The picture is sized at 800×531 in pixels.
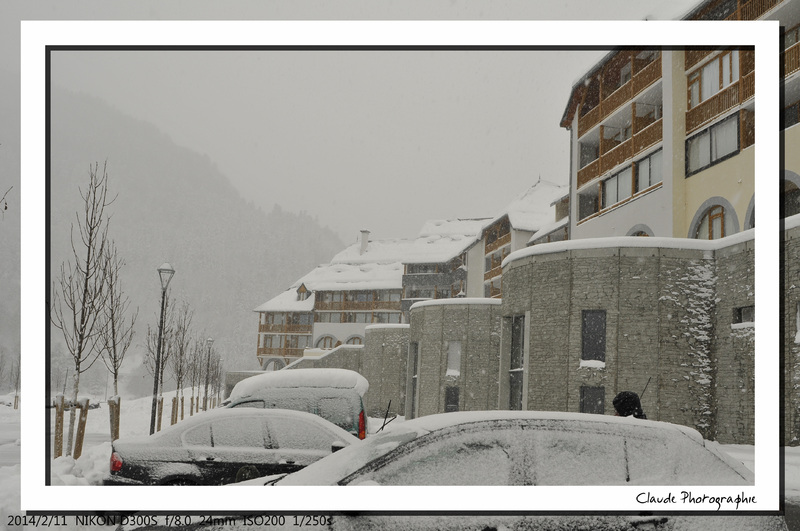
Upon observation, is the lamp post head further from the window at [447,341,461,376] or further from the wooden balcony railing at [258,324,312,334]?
the window at [447,341,461,376]

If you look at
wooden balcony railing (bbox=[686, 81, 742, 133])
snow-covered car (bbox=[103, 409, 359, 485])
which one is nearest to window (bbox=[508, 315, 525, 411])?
wooden balcony railing (bbox=[686, 81, 742, 133])

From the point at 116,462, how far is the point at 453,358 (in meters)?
13.2

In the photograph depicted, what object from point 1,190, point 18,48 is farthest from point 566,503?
point 18,48

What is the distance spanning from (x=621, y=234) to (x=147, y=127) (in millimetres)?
10392

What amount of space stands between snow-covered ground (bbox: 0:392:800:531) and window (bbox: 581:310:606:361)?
663 centimetres

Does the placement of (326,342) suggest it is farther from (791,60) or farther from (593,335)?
(791,60)

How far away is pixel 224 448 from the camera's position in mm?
6953

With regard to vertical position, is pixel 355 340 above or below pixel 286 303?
below

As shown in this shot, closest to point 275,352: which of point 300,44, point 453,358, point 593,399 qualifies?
point 300,44

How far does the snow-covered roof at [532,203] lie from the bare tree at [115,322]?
177 inches

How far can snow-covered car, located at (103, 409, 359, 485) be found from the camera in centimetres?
665

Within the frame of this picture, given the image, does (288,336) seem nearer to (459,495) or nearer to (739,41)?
(459,495)

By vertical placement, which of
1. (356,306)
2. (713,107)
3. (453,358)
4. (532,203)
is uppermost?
(713,107)

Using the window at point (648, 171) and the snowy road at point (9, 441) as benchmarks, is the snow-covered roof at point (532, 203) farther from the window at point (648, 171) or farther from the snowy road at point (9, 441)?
the snowy road at point (9, 441)
